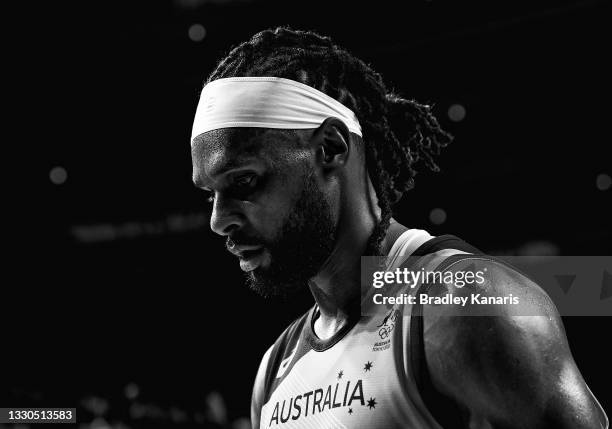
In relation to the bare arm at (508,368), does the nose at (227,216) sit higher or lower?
higher

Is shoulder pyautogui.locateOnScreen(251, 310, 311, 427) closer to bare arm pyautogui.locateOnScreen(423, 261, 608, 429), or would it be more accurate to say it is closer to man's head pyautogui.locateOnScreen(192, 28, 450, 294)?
man's head pyautogui.locateOnScreen(192, 28, 450, 294)

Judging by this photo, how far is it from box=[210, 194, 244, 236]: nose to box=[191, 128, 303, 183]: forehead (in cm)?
6

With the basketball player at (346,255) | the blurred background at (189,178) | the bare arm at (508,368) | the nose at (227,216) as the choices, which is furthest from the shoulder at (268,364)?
the blurred background at (189,178)

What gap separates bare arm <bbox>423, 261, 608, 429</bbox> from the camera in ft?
4.09

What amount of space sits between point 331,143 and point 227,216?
0.26m

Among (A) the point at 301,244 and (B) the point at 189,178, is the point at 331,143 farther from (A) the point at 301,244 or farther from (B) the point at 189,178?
(B) the point at 189,178

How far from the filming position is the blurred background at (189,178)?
379cm

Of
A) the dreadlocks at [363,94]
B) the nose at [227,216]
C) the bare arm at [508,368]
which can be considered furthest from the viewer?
the dreadlocks at [363,94]

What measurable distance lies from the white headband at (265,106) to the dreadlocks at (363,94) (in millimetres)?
34

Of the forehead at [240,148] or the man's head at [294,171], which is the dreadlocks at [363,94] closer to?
the man's head at [294,171]

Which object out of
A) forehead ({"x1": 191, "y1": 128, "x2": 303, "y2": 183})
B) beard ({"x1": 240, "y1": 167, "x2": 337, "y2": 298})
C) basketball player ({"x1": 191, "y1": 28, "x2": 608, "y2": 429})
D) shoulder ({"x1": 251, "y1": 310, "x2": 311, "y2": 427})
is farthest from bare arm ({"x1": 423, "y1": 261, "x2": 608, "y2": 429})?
shoulder ({"x1": 251, "y1": 310, "x2": 311, "y2": 427})

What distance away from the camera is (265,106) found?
5.41 ft

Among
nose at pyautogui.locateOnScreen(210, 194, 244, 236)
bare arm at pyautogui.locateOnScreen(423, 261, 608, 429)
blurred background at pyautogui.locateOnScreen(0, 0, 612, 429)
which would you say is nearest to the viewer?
bare arm at pyautogui.locateOnScreen(423, 261, 608, 429)

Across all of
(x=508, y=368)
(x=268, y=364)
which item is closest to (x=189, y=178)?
(x=268, y=364)
